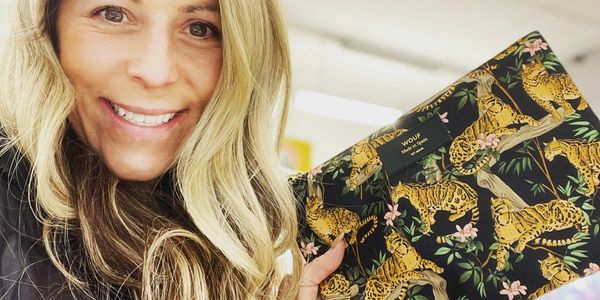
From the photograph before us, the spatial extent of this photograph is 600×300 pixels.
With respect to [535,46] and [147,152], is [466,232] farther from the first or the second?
[147,152]

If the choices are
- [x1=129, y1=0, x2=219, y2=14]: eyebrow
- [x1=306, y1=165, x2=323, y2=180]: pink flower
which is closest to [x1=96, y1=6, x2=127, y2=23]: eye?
[x1=129, y1=0, x2=219, y2=14]: eyebrow

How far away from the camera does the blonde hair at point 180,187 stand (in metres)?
1.07

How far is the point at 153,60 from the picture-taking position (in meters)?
1.12

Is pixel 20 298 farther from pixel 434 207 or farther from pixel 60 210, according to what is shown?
pixel 434 207

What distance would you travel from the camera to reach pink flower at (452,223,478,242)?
1156mm

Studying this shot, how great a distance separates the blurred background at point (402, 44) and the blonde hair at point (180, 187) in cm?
363

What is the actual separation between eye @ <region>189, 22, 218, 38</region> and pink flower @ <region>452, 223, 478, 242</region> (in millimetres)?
622

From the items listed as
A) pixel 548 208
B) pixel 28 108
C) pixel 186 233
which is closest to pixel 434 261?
pixel 548 208

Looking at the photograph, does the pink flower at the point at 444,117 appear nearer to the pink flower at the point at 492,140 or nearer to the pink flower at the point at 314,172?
the pink flower at the point at 492,140

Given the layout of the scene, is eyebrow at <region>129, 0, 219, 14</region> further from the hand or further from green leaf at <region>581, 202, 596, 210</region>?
green leaf at <region>581, 202, 596, 210</region>

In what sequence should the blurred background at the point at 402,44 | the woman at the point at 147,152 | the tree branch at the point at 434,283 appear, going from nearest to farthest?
the woman at the point at 147,152
the tree branch at the point at 434,283
the blurred background at the point at 402,44

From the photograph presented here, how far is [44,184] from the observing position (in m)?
1.03

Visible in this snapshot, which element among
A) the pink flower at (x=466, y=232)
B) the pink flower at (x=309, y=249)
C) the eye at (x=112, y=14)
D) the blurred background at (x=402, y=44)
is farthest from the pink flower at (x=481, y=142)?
the blurred background at (x=402, y=44)

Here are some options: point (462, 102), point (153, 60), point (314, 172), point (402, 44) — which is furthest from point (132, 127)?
point (402, 44)
